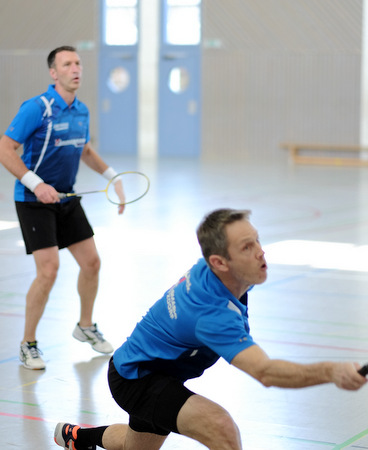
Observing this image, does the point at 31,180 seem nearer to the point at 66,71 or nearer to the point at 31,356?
the point at 66,71

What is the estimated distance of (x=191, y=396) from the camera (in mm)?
3137

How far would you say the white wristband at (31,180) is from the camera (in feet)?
16.3

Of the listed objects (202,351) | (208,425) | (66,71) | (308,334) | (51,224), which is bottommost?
(308,334)

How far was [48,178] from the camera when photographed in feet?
17.2

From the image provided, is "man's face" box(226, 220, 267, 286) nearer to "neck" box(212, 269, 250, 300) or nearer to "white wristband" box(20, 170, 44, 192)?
"neck" box(212, 269, 250, 300)

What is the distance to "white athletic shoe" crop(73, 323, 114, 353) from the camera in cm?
541

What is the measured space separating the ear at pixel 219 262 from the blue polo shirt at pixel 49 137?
2.41 metres

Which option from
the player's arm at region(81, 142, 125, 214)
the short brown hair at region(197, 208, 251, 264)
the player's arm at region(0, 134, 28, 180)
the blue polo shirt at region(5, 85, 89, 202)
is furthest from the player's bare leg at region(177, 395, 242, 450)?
the player's arm at region(81, 142, 125, 214)

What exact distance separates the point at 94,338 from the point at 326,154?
1850 cm

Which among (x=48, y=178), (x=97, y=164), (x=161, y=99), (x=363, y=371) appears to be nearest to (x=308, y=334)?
(x=97, y=164)

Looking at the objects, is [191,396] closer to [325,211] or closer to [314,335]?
[314,335]

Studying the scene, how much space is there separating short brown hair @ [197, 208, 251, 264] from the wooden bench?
1968 centimetres

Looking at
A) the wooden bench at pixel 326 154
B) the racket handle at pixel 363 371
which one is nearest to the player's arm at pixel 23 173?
the racket handle at pixel 363 371

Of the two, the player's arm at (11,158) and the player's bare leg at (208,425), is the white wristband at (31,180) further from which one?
the player's bare leg at (208,425)
